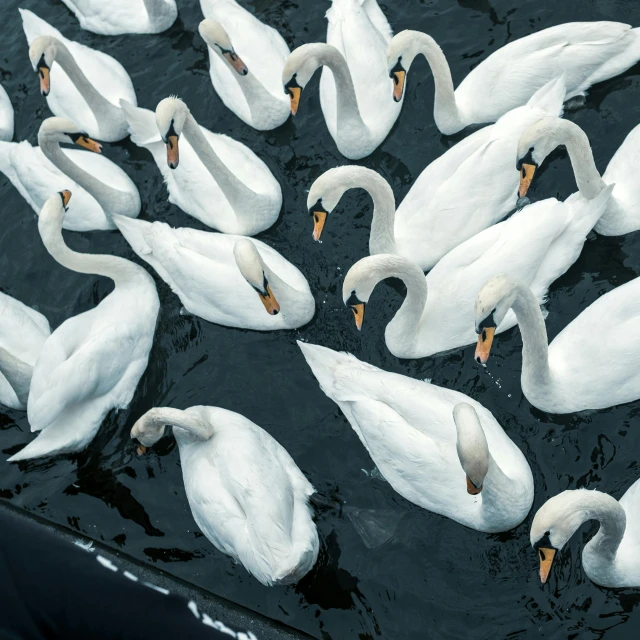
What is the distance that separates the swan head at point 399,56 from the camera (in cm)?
844

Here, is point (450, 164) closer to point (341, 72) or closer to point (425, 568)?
point (341, 72)

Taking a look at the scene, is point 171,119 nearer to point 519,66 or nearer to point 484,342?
point 519,66

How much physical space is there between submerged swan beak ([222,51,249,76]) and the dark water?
0.94 meters

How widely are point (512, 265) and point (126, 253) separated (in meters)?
3.82

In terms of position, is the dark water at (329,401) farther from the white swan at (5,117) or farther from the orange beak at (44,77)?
the orange beak at (44,77)

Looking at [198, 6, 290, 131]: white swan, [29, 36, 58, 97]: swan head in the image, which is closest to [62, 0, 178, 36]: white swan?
[198, 6, 290, 131]: white swan

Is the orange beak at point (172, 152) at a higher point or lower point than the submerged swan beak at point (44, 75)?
lower

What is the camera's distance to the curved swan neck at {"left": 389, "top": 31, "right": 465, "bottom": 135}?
8453 millimetres

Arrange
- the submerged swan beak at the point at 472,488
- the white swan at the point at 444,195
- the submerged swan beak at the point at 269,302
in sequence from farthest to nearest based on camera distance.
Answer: the white swan at the point at 444,195
the submerged swan beak at the point at 269,302
the submerged swan beak at the point at 472,488

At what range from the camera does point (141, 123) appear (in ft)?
29.9

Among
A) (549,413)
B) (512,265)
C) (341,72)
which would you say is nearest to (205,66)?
(341,72)

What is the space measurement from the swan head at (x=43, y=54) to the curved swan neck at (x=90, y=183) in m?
1.00

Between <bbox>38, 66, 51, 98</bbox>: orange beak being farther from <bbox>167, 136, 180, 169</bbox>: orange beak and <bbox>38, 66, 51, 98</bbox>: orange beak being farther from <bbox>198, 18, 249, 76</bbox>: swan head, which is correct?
<bbox>167, 136, 180, 169</bbox>: orange beak

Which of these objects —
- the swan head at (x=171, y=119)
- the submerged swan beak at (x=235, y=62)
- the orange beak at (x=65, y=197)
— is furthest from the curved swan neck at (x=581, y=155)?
the orange beak at (x=65, y=197)
